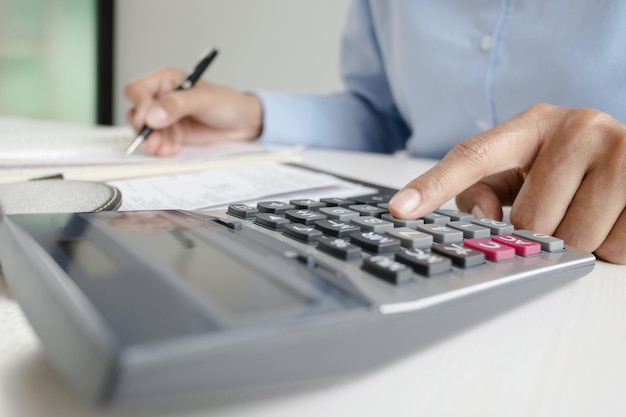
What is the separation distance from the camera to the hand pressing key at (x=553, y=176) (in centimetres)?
30

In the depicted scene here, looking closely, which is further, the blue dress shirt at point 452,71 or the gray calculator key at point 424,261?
the blue dress shirt at point 452,71

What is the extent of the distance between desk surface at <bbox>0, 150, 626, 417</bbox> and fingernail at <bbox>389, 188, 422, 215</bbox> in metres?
0.08

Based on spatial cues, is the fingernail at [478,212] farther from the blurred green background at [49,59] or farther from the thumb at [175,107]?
the blurred green background at [49,59]

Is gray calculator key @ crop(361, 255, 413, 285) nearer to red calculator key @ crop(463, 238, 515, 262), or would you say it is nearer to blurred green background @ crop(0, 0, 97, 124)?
red calculator key @ crop(463, 238, 515, 262)

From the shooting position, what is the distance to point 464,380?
0.17 m

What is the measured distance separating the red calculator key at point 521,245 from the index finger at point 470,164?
0.04 meters

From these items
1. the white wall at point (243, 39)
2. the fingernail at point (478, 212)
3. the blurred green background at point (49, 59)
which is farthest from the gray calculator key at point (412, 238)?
the blurred green background at point (49, 59)

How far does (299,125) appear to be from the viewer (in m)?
0.81

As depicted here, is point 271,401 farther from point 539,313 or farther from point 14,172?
point 14,172

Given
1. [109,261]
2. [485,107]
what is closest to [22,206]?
[109,261]

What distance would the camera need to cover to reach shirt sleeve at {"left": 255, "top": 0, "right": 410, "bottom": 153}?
2.67ft

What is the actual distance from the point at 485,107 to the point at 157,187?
428 millimetres

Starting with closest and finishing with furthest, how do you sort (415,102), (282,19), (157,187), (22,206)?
(22,206) → (157,187) → (415,102) → (282,19)

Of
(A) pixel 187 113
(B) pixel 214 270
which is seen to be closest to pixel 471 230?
(B) pixel 214 270
